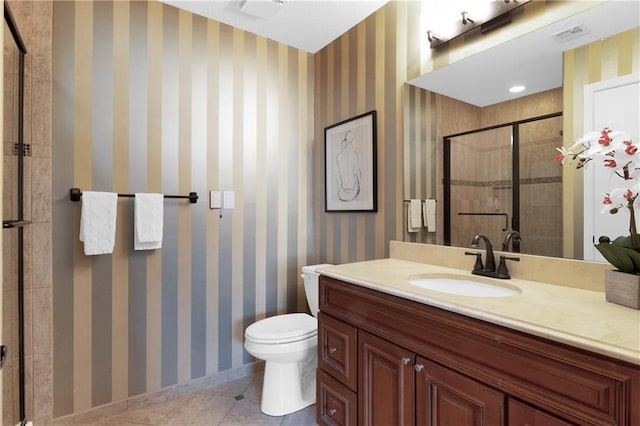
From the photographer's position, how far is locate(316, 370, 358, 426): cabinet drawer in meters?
1.38

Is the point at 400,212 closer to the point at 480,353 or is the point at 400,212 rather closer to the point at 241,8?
the point at 480,353

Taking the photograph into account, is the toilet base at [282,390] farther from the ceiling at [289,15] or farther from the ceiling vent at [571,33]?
the ceiling at [289,15]

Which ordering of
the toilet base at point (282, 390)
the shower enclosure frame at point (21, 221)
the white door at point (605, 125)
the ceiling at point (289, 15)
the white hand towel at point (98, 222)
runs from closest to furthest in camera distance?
1. the white door at point (605, 125)
2. the shower enclosure frame at point (21, 221)
3. the white hand towel at point (98, 222)
4. the toilet base at point (282, 390)
5. the ceiling at point (289, 15)

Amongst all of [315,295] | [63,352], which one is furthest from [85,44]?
[315,295]

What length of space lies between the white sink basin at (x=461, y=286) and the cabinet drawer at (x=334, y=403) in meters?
0.58

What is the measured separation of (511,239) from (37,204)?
7.50 feet

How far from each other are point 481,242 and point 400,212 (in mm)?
486

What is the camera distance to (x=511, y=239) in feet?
4.51

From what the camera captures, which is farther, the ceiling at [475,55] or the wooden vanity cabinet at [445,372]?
the ceiling at [475,55]

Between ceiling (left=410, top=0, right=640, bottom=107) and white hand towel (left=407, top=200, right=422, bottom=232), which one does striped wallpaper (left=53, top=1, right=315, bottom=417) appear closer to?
white hand towel (left=407, top=200, right=422, bottom=232)

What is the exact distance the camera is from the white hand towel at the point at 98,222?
1.68 m

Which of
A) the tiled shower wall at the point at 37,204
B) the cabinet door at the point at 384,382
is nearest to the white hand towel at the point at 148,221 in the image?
the tiled shower wall at the point at 37,204

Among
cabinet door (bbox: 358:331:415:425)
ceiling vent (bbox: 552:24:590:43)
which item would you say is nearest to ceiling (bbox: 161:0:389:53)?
ceiling vent (bbox: 552:24:590:43)

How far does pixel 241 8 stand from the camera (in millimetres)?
1945
